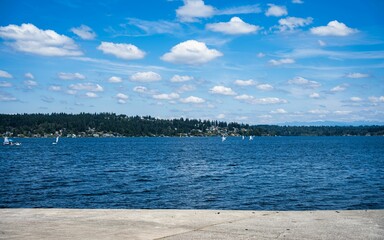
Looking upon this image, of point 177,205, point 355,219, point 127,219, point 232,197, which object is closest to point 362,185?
point 232,197

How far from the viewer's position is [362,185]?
4400cm

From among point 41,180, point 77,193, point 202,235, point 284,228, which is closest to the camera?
point 202,235

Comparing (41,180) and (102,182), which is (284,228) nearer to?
(102,182)

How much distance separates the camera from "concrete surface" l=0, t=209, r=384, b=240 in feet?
30.5

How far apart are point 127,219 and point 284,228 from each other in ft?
14.8

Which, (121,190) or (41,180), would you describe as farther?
(41,180)

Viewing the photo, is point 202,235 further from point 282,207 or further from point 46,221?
point 282,207

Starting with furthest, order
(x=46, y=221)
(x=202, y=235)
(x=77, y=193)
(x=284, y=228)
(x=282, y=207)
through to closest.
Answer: (x=77, y=193) < (x=282, y=207) < (x=46, y=221) < (x=284, y=228) < (x=202, y=235)

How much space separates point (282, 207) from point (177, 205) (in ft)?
26.6

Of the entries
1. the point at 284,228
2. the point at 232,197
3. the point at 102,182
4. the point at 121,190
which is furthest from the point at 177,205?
the point at 284,228

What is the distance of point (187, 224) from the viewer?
35.2ft

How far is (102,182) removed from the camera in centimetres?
4631

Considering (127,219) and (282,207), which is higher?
(127,219)

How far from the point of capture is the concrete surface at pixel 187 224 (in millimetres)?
9289
